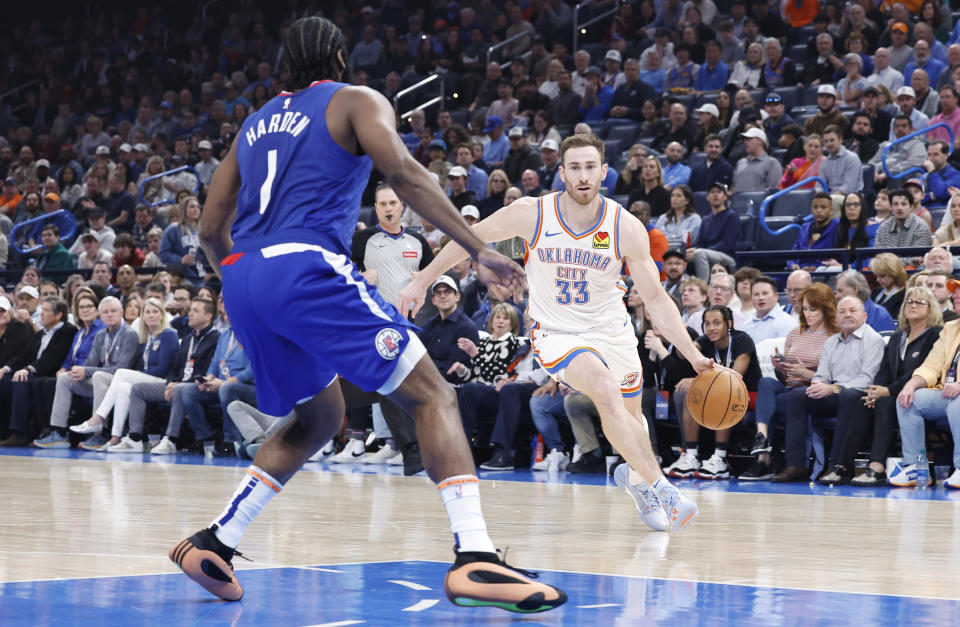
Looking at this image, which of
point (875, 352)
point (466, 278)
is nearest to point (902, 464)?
point (875, 352)

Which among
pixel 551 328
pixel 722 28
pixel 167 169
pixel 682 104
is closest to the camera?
pixel 551 328

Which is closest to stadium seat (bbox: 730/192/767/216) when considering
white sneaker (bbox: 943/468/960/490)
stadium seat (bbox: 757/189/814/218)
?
stadium seat (bbox: 757/189/814/218)

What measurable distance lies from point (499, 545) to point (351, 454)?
20.7 ft

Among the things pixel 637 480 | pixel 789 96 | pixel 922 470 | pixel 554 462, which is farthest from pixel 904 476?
pixel 789 96

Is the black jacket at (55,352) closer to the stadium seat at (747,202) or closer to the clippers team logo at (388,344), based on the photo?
the stadium seat at (747,202)

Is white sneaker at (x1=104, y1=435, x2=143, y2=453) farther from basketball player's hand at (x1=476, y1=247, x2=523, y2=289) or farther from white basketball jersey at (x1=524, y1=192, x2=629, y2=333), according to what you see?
basketball player's hand at (x1=476, y1=247, x2=523, y2=289)

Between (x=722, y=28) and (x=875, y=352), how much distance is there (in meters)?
8.06

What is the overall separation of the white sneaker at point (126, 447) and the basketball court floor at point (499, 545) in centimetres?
389

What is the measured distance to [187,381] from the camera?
12.5 m

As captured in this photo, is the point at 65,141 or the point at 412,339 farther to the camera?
the point at 65,141

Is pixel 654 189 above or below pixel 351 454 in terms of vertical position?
above

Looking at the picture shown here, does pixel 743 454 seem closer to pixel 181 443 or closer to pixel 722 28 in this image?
pixel 181 443

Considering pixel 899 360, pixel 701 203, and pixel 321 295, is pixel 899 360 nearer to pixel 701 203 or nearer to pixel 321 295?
pixel 701 203

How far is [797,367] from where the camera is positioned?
31.4ft
